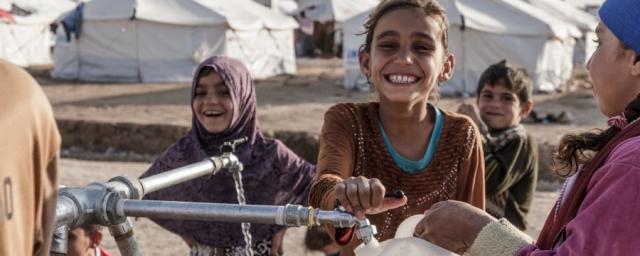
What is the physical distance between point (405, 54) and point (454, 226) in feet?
2.50

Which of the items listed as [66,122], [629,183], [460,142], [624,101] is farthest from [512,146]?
[66,122]

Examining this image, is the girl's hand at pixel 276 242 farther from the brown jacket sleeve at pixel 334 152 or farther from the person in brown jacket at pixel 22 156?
the person in brown jacket at pixel 22 156

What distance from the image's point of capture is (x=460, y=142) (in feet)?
8.30

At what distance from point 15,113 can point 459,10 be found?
727 inches

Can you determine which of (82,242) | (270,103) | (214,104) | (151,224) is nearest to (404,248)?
(82,242)

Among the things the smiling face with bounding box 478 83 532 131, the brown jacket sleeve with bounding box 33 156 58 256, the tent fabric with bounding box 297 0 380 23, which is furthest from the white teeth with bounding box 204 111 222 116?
the tent fabric with bounding box 297 0 380 23

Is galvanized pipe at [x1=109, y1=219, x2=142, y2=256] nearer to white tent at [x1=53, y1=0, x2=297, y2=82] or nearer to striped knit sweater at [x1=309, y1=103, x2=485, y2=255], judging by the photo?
striped knit sweater at [x1=309, y1=103, x2=485, y2=255]

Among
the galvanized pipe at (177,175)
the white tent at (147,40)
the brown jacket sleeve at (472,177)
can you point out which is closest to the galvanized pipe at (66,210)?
the galvanized pipe at (177,175)

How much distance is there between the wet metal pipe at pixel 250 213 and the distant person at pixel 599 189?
0.23 meters

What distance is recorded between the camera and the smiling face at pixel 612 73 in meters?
1.62

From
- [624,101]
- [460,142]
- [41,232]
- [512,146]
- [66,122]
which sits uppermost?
[624,101]

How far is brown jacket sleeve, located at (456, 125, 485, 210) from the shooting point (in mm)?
2512

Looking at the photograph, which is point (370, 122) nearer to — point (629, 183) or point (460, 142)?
point (460, 142)

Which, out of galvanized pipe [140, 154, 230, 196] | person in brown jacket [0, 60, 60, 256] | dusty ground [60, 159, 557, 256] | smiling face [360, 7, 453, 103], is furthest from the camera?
dusty ground [60, 159, 557, 256]
